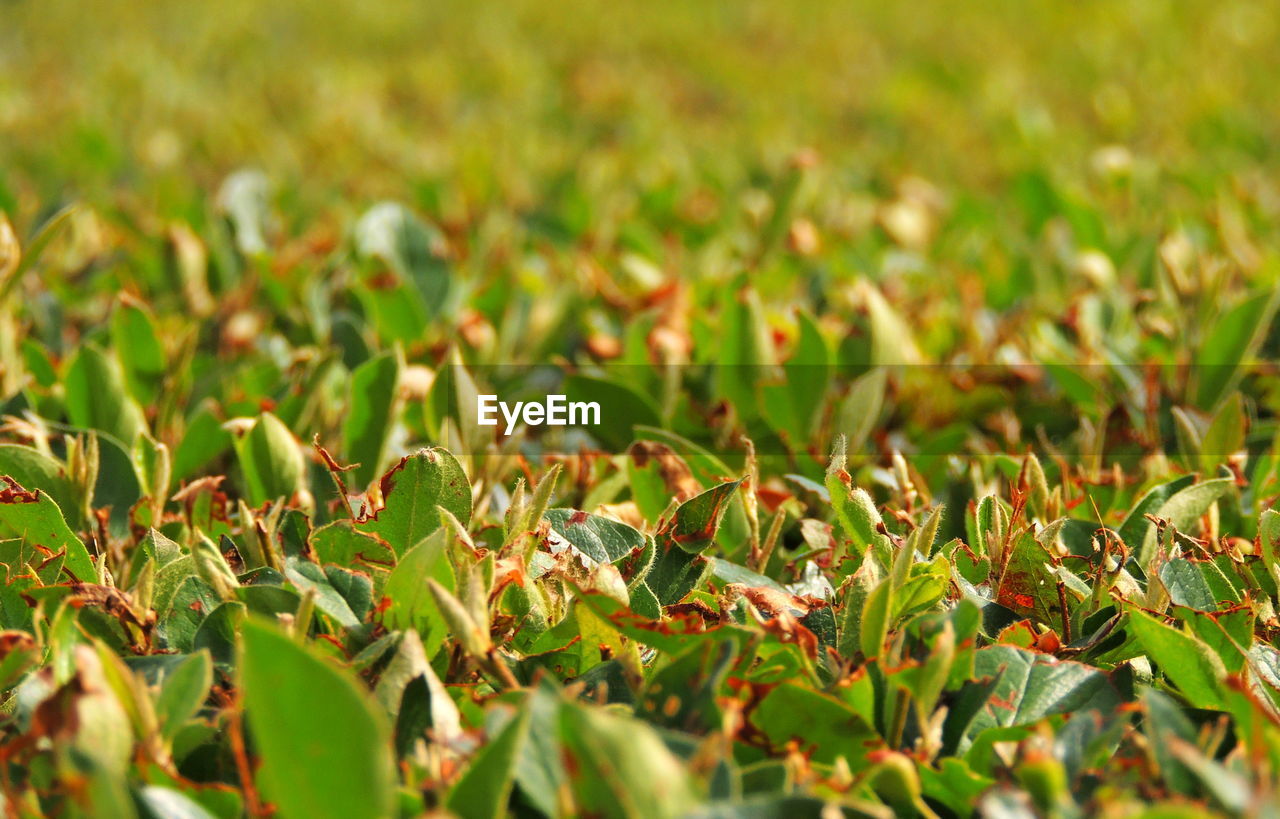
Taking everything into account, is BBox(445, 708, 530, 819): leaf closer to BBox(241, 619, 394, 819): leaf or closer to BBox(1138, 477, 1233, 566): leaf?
BBox(241, 619, 394, 819): leaf

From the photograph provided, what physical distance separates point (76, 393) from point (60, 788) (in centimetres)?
102

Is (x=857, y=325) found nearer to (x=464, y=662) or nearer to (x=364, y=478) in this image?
(x=364, y=478)

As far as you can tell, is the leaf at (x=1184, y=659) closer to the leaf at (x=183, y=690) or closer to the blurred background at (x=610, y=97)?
the leaf at (x=183, y=690)

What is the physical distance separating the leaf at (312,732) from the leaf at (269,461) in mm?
855

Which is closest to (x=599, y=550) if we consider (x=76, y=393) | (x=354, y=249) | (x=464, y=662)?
(x=464, y=662)

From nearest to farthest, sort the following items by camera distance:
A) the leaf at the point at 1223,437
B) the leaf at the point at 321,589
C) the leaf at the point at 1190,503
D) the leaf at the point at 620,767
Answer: the leaf at the point at 620,767, the leaf at the point at 321,589, the leaf at the point at 1190,503, the leaf at the point at 1223,437

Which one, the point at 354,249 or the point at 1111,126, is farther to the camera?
the point at 1111,126

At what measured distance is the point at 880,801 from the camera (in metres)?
1.11

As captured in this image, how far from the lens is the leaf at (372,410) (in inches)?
71.9

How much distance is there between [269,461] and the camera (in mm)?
1714

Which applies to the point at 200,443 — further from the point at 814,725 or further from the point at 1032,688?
the point at 1032,688

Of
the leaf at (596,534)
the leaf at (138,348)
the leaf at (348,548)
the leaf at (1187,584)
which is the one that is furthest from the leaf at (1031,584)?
the leaf at (138,348)

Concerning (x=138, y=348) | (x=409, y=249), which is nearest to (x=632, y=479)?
(x=138, y=348)

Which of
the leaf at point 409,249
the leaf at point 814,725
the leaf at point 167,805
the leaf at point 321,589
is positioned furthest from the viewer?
the leaf at point 409,249
